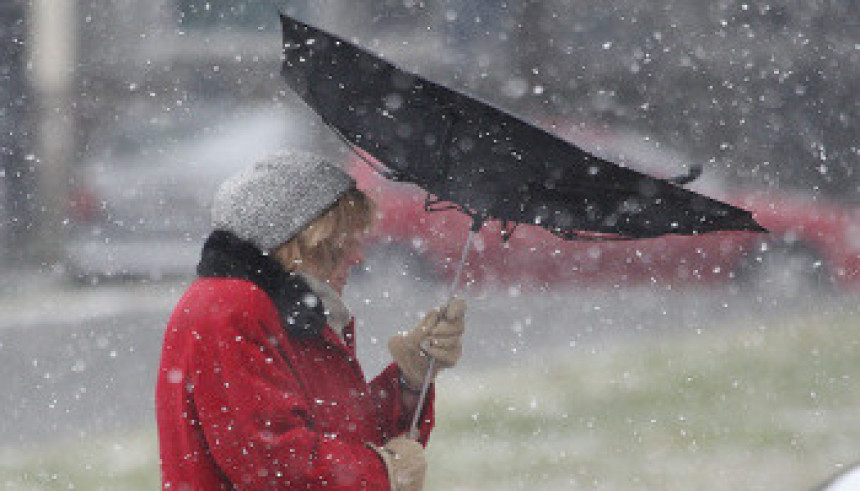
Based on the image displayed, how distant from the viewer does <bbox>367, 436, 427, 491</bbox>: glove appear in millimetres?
2775

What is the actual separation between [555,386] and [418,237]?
3.02m

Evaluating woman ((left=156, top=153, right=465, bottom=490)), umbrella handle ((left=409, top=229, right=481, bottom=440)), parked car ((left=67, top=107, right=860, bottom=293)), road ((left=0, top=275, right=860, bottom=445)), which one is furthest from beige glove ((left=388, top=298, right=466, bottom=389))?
parked car ((left=67, top=107, right=860, bottom=293))

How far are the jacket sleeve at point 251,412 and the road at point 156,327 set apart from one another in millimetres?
4560

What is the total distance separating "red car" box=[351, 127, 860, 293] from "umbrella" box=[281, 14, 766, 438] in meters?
6.62

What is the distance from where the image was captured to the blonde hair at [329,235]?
2.74 meters

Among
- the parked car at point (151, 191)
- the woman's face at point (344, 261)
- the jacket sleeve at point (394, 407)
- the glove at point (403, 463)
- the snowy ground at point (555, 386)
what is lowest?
the glove at point (403, 463)

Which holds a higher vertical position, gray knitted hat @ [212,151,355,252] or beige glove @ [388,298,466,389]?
gray knitted hat @ [212,151,355,252]

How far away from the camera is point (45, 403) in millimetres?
7523

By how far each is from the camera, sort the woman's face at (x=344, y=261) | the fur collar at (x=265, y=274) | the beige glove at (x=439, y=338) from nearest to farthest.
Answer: the fur collar at (x=265, y=274)
the woman's face at (x=344, y=261)
the beige glove at (x=439, y=338)

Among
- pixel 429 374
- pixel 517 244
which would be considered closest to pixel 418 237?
pixel 517 244

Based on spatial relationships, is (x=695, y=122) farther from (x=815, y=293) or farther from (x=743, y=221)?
(x=743, y=221)

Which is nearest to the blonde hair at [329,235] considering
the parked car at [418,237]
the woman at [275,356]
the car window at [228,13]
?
the woman at [275,356]

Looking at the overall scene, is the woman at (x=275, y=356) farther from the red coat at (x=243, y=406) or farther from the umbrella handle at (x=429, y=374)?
the umbrella handle at (x=429, y=374)

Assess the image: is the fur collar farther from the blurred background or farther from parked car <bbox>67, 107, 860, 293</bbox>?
parked car <bbox>67, 107, 860, 293</bbox>
